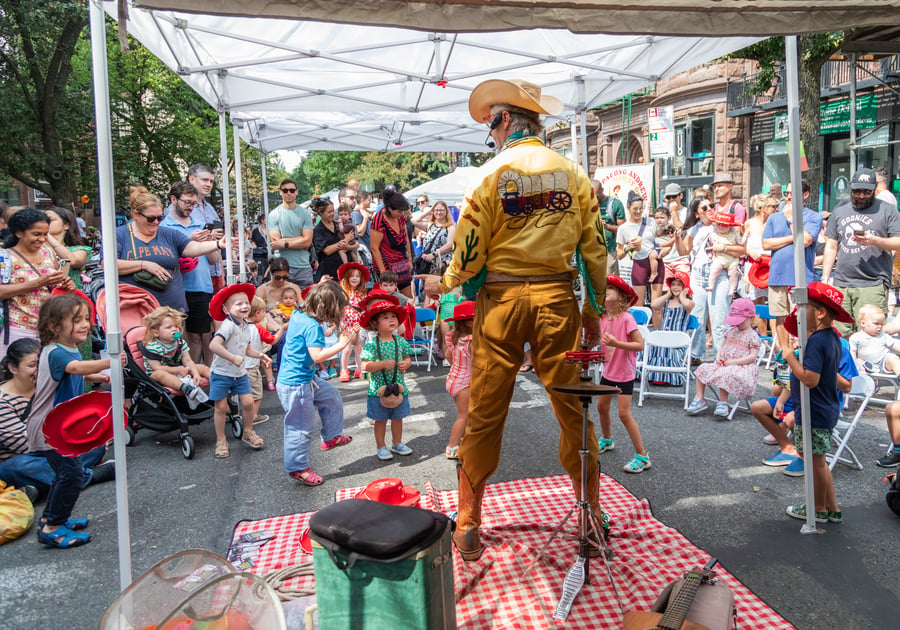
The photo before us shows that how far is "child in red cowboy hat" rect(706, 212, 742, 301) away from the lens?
26.1 ft

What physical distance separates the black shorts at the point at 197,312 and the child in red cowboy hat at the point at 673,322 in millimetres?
4496

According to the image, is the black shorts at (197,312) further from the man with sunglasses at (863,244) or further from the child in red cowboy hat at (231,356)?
the man with sunglasses at (863,244)

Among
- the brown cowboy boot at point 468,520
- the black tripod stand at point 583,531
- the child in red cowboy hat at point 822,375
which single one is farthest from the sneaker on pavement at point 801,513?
the brown cowboy boot at point 468,520

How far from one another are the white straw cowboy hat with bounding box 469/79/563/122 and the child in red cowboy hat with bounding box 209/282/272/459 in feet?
9.28

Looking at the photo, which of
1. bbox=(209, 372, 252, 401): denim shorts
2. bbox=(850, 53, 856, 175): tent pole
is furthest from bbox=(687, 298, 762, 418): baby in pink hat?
bbox=(850, 53, 856, 175): tent pole

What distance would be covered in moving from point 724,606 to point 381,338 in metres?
3.21

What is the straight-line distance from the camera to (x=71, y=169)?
16969 mm

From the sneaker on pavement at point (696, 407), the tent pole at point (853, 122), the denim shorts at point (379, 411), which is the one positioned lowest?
the sneaker on pavement at point (696, 407)

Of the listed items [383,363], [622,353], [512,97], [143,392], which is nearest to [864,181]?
[622,353]

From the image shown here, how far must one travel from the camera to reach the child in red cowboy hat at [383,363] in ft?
16.5

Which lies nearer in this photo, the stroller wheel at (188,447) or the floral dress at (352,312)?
the stroller wheel at (188,447)

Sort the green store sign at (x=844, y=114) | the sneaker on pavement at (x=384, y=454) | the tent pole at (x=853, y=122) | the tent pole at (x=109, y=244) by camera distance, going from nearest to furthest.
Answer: the tent pole at (x=109, y=244) < the sneaker on pavement at (x=384, y=454) < the tent pole at (x=853, y=122) < the green store sign at (x=844, y=114)

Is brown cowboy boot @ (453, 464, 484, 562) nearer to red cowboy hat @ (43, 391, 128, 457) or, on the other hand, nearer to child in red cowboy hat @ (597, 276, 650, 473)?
child in red cowboy hat @ (597, 276, 650, 473)

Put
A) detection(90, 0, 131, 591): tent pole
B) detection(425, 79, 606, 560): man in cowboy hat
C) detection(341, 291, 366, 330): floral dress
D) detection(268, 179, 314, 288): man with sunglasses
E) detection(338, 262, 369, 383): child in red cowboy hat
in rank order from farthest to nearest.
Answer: detection(268, 179, 314, 288): man with sunglasses → detection(338, 262, 369, 383): child in red cowboy hat → detection(341, 291, 366, 330): floral dress → detection(425, 79, 606, 560): man in cowboy hat → detection(90, 0, 131, 591): tent pole
